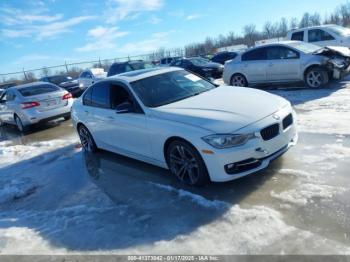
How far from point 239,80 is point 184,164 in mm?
8709

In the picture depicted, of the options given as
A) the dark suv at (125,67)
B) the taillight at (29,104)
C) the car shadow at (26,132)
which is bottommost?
the car shadow at (26,132)

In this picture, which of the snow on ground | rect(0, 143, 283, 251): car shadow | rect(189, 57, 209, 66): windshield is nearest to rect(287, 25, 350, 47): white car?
rect(189, 57, 209, 66): windshield

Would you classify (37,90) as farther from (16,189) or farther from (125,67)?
(16,189)

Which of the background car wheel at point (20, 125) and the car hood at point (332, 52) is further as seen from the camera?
the background car wheel at point (20, 125)

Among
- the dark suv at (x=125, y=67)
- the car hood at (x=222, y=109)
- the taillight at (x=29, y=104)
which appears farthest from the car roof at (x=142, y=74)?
the dark suv at (x=125, y=67)

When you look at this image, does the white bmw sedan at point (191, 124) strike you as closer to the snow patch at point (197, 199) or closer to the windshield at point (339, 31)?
→ the snow patch at point (197, 199)

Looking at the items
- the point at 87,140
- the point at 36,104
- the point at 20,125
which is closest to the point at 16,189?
the point at 87,140

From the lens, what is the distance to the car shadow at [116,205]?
4152 millimetres

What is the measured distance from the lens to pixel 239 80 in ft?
43.2

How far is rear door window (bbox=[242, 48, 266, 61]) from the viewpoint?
40.9ft

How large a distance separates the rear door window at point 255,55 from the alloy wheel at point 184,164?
838 cm

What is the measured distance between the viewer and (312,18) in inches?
3022

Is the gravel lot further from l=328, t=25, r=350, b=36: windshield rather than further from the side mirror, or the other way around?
l=328, t=25, r=350, b=36: windshield

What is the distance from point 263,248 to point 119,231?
166 centimetres
